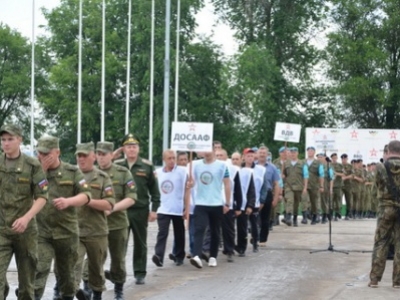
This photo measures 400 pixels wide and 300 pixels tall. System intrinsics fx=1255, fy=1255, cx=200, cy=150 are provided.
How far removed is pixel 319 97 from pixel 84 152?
56904 millimetres

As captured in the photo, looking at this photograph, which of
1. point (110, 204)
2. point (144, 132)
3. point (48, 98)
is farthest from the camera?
point (48, 98)

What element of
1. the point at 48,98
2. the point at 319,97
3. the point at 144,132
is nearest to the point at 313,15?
the point at 319,97

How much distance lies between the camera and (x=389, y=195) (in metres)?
15.3

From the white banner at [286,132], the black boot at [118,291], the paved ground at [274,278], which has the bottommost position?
the paved ground at [274,278]

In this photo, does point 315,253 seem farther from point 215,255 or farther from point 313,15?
point 313,15

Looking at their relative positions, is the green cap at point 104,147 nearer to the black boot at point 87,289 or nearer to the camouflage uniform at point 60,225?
→ the black boot at point 87,289

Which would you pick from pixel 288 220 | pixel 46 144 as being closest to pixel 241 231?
pixel 46 144

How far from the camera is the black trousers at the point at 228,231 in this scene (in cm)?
2000

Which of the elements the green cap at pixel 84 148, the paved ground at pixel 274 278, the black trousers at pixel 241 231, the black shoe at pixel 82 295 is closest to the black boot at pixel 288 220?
the paved ground at pixel 274 278

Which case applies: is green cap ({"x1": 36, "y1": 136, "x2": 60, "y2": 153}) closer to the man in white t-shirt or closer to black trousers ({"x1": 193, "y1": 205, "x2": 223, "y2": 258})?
the man in white t-shirt

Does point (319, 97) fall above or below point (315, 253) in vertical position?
above

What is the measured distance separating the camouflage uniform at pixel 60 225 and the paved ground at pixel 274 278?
197 cm

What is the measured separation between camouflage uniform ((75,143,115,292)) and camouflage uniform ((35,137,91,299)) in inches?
25.9

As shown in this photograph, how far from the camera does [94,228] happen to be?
43.3 ft
